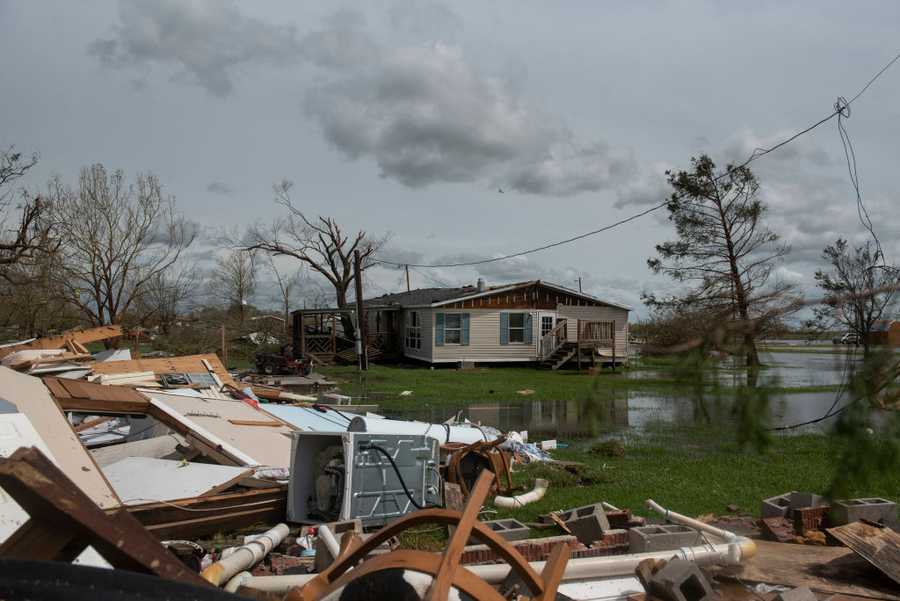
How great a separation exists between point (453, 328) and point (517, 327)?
2867mm

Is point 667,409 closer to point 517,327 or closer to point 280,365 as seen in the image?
point 280,365

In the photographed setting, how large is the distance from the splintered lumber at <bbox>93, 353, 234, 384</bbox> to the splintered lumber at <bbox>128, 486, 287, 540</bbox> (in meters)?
7.13

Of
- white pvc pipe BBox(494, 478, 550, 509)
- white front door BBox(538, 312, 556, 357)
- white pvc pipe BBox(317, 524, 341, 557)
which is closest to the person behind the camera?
white pvc pipe BBox(317, 524, 341, 557)

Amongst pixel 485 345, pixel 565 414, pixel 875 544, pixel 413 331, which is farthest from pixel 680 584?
pixel 413 331

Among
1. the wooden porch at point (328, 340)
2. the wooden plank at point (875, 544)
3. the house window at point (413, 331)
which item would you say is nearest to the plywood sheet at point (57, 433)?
the wooden plank at point (875, 544)

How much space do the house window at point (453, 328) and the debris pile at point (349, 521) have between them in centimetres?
2066

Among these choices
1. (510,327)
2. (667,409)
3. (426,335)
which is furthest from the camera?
(510,327)

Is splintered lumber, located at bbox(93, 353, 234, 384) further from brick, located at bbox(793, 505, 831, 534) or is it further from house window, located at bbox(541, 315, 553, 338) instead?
house window, located at bbox(541, 315, 553, 338)

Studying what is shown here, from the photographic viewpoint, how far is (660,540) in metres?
5.73

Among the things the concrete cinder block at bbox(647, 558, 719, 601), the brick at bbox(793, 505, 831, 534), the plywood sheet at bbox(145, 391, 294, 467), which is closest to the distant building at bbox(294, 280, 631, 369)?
the plywood sheet at bbox(145, 391, 294, 467)

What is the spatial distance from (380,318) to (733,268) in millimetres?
17410

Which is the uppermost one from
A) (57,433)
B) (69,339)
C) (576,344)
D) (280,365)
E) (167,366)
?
(69,339)

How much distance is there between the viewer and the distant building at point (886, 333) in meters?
2.90

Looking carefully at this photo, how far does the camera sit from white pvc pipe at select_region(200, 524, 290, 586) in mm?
4703
